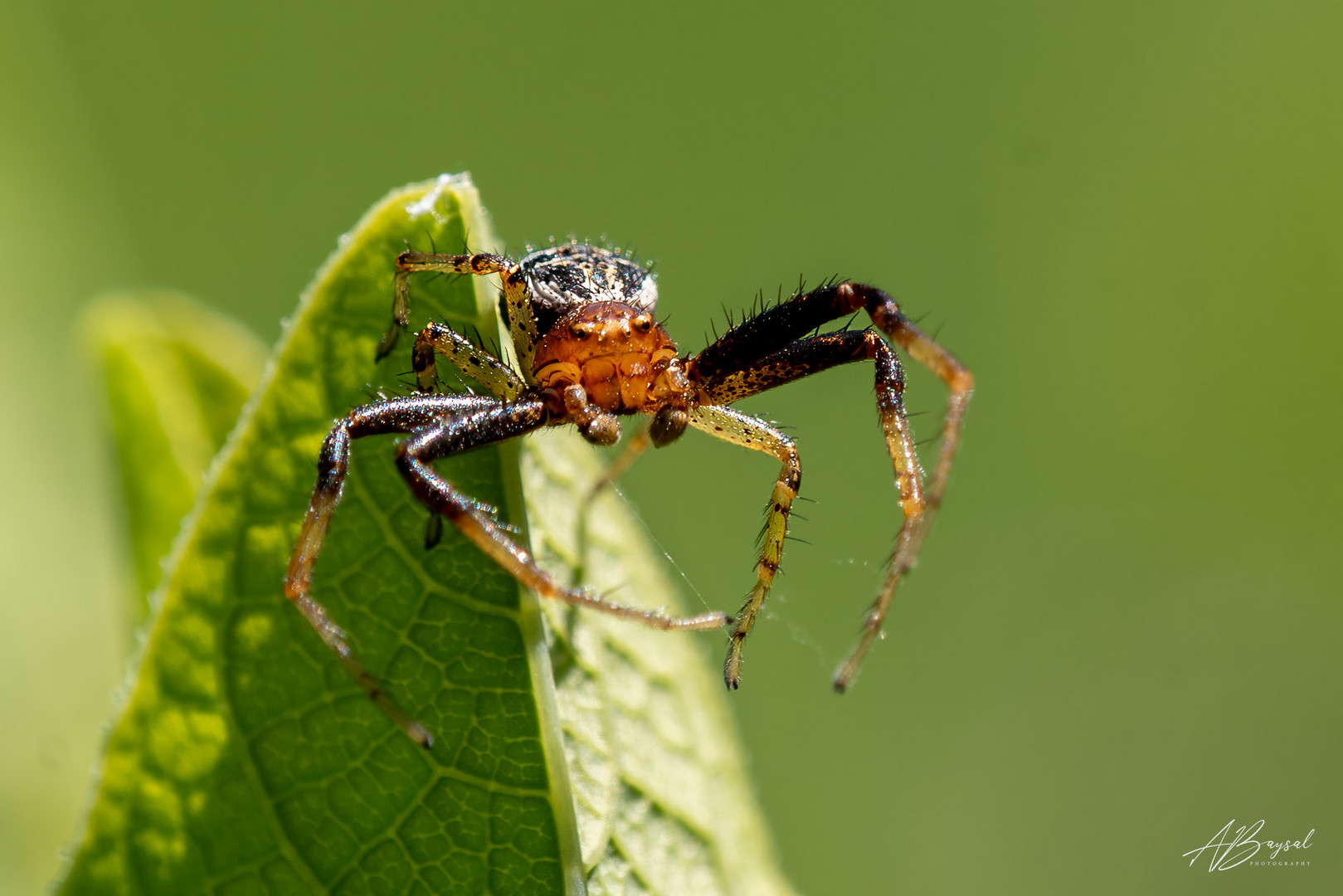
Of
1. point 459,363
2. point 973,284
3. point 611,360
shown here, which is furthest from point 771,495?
point 973,284

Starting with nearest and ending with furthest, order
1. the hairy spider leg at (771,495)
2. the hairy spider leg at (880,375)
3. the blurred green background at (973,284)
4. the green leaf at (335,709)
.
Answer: the green leaf at (335,709) → the hairy spider leg at (880,375) → the hairy spider leg at (771,495) → the blurred green background at (973,284)

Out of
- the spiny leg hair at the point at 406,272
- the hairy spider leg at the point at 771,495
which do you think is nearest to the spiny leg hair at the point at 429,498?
the spiny leg hair at the point at 406,272

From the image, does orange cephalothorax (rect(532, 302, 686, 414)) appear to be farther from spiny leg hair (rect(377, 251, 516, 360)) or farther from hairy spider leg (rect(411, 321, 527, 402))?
spiny leg hair (rect(377, 251, 516, 360))

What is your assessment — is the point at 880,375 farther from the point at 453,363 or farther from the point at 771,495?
the point at 453,363

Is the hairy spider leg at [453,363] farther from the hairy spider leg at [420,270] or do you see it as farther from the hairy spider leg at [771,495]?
the hairy spider leg at [771,495]

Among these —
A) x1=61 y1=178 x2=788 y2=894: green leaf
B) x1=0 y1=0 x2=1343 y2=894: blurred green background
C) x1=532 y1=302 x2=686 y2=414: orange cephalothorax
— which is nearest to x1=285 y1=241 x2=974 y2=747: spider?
x1=532 y1=302 x2=686 y2=414: orange cephalothorax

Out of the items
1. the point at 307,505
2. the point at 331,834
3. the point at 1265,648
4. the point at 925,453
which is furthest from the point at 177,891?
the point at 1265,648

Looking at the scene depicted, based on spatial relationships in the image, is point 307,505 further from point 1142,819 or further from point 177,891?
point 1142,819
